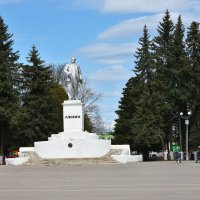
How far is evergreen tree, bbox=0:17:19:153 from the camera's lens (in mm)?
54353

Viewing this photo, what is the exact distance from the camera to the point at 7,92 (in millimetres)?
55625

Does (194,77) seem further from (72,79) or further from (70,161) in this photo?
(70,161)

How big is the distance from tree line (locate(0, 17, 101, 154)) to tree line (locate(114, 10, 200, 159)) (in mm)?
9185

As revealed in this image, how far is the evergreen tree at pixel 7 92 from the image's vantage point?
178 ft

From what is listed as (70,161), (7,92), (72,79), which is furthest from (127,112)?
(70,161)

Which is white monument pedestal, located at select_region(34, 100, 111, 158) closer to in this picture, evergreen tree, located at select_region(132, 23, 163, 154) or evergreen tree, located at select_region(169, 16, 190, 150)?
evergreen tree, located at select_region(132, 23, 163, 154)

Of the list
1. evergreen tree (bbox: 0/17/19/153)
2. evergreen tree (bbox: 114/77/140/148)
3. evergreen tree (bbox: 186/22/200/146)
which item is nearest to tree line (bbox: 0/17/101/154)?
evergreen tree (bbox: 0/17/19/153)

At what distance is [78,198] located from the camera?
40.9 ft

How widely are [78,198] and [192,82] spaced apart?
48.8m

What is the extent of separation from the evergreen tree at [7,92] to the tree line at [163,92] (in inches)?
524

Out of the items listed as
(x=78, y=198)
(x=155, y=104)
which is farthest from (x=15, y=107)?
(x=78, y=198)

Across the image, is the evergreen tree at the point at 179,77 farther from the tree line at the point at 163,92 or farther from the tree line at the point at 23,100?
the tree line at the point at 23,100

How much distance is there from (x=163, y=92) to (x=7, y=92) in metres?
17.0

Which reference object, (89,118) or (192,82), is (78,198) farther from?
(89,118)
